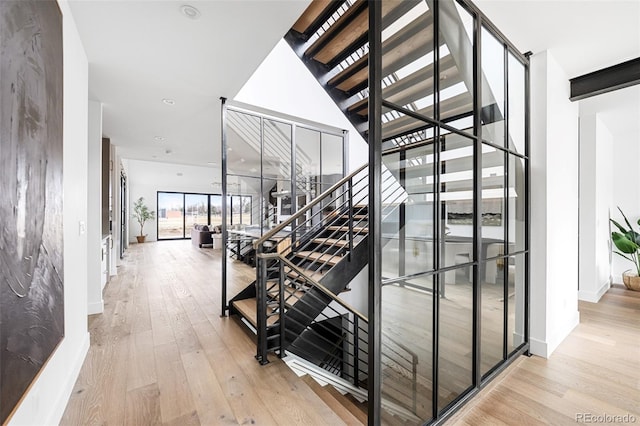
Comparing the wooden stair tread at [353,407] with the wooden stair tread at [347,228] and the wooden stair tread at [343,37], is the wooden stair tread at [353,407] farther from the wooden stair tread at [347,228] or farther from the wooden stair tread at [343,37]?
the wooden stair tread at [343,37]

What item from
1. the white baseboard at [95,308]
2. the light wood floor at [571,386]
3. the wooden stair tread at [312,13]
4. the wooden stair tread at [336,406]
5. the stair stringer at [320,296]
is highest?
the wooden stair tread at [312,13]

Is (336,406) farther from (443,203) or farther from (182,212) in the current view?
(182,212)

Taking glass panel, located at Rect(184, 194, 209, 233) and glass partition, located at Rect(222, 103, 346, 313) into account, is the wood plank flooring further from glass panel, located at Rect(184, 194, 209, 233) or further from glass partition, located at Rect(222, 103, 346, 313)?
glass panel, located at Rect(184, 194, 209, 233)

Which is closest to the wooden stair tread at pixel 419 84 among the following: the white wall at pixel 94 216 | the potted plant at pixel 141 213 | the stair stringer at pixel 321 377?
the stair stringer at pixel 321 377

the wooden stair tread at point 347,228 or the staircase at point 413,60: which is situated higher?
the staircase at point 413,60

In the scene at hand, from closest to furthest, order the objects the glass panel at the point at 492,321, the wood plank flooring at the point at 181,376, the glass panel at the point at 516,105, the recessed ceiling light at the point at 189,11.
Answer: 1. the wood plank flooring at the point at 181,376
2. the recessed ceiling light at the point at 189,11
3. the glass panel at the point at 492,321
4. the glass panel at the point at 516,105

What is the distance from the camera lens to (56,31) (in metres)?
1.55

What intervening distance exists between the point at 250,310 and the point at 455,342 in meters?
1.99

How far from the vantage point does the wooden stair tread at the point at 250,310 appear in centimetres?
272

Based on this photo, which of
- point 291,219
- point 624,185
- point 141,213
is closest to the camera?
point 291,219

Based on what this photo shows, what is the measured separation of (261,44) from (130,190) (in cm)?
1088

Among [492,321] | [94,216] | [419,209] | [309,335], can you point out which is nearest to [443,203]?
[419,209]

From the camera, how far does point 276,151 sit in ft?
12.6

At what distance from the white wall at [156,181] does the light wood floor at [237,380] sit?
29.1 ft
